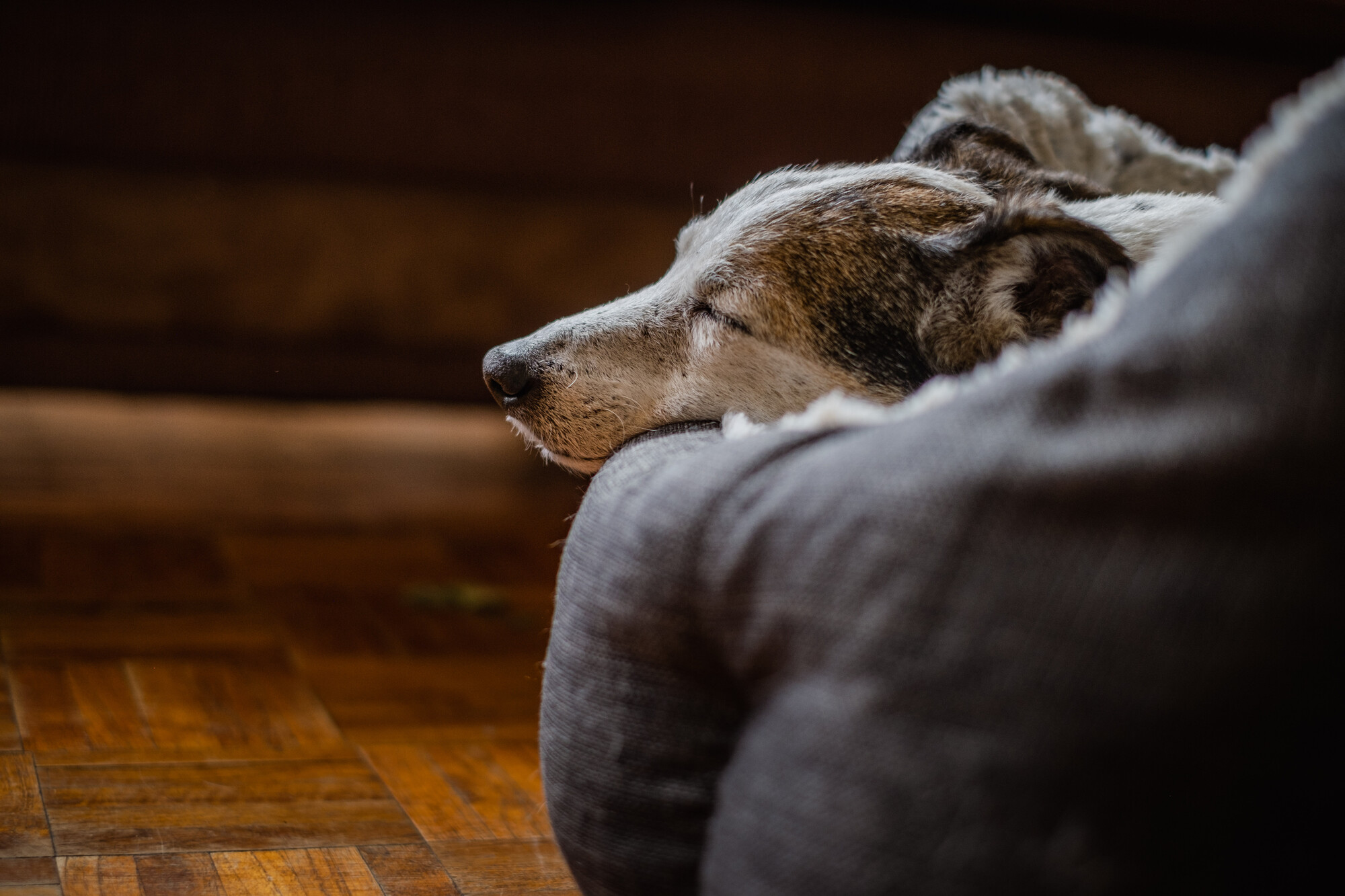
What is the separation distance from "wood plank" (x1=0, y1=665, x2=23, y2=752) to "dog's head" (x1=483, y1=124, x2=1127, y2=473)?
0.60 meters

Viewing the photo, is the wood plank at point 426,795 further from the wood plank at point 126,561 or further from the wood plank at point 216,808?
the wood plank at point 126,561

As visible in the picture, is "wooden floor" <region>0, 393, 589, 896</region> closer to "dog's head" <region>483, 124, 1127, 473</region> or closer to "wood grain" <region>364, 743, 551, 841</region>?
"wood grain" <region>364, 743, 551, 841</region>

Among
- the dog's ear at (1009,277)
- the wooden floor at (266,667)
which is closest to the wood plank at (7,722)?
the wooden floor at (266,667)

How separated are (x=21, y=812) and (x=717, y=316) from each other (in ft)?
2.52

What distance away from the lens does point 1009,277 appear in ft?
3.48

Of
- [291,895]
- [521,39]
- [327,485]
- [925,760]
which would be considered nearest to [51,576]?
[327,485]

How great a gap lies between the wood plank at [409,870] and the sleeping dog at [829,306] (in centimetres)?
38

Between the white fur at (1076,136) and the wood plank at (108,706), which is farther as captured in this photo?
the white fur at (1076,136)

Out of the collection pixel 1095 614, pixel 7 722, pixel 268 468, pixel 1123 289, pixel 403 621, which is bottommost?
pixel 268 468

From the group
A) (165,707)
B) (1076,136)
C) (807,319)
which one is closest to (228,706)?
(165,707)

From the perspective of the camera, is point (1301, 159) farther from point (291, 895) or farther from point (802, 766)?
point (291, 895)

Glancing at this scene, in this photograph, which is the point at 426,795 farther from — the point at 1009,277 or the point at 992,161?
the point at 992,161

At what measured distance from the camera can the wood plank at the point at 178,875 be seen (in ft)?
3.10

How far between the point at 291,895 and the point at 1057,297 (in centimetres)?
80
